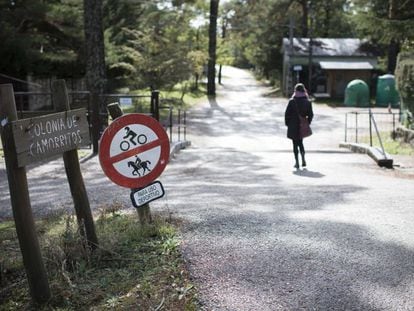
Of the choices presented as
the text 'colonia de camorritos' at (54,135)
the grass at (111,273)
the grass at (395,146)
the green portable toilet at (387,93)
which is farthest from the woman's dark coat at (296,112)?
the green portable toilet at (387,93)

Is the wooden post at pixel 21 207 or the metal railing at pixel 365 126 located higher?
the wooden post at pixel 21 207

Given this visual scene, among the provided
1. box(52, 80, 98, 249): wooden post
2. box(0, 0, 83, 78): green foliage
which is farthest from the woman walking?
box(0, 0, 83, 78): green foliage

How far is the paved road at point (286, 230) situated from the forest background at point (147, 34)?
9.58 m

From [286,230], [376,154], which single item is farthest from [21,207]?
[376,154]

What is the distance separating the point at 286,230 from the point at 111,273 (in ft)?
6.02

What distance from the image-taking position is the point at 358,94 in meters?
36.3

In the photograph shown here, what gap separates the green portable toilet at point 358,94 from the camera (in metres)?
36.1

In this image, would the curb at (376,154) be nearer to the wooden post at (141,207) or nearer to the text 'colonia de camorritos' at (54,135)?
the wooden post at (141,207)

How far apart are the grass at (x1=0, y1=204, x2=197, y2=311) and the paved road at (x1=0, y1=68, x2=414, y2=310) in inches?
6.8

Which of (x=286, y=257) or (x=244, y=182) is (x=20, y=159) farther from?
(x=244, y=182)

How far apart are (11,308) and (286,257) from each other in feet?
6.98

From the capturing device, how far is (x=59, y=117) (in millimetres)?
3896

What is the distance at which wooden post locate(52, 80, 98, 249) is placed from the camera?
4.07 meters

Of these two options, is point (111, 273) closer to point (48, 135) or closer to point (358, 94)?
point (48, 135)
